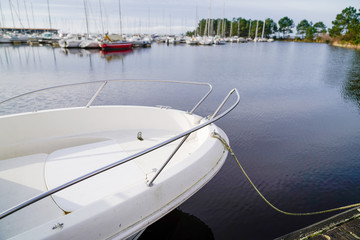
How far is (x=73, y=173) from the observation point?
3.06 m

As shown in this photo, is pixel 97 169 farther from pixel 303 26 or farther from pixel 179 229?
pixel 303 26

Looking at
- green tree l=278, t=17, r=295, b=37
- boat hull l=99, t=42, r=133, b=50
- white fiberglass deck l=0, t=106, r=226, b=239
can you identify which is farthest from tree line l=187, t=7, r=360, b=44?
white fiberglass deck l=0, t=106, r=226, b=239

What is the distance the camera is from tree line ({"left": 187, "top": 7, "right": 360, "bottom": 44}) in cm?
6731

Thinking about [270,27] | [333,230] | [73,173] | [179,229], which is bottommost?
[179,229]

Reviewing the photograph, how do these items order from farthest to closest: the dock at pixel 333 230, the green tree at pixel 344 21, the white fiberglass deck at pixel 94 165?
the green tree at pixel 344 21, the dock at pixel 333 230, the white fiberglass deck at pixel 94 165

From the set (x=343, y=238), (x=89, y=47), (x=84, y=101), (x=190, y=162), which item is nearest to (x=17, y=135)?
(x=190, y=162)

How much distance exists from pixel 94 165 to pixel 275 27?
14454 cm

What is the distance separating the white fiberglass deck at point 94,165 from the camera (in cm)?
209

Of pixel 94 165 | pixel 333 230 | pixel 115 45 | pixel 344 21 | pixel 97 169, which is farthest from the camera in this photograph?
pixel 344 21

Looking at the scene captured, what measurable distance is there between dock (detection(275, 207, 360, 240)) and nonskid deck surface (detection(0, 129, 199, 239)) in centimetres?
184

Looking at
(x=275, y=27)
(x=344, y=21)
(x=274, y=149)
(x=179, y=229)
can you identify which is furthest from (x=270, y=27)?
(x=179, y=229)

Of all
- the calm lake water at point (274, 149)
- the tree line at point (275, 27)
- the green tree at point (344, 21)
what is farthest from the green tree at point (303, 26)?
the calm lake water at point (274, 149)

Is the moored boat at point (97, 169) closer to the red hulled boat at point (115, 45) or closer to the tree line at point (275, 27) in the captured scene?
the red hulled boat at point (115, 45)

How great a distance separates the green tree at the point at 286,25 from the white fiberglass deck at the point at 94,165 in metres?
143
